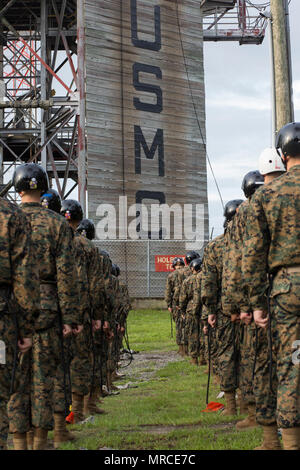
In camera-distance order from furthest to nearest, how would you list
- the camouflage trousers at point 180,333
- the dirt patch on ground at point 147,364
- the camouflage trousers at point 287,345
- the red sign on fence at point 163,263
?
the red sign on fence at point 163,263 → the camouflage trousers at point 180,333 → the dirt patch on ground at point 147,364 → the camouflage trousers at point 287,345

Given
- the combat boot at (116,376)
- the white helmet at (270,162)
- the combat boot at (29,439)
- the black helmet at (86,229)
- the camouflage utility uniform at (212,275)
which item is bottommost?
the combat boot at (116,376)

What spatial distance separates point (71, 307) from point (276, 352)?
2.09 meters

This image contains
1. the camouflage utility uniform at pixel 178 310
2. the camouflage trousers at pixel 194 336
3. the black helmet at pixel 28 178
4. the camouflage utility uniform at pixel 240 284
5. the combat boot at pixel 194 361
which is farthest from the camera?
the camouflage utility uniform at pixel 178 310

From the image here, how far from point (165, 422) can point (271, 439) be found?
2.39 metres

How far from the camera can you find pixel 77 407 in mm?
8266

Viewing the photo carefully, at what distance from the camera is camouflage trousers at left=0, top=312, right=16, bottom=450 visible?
424 centimetres

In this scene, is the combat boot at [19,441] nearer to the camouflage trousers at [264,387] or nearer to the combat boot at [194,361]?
the camouflage trousers at [264,387]

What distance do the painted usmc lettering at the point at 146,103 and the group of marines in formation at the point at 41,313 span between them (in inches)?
686

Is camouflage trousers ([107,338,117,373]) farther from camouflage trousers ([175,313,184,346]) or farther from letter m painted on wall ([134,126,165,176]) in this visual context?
letter m painted on wall ([134,126,165,176])

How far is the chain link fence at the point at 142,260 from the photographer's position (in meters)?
25.6

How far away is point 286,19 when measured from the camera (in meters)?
11.7

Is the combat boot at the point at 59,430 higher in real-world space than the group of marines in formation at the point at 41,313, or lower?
lower

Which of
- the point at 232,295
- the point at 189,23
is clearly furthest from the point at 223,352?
the point at 189,23

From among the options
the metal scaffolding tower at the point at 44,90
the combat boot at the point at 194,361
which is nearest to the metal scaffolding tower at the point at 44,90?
the metal scaffolding tower at the point at 44,90
